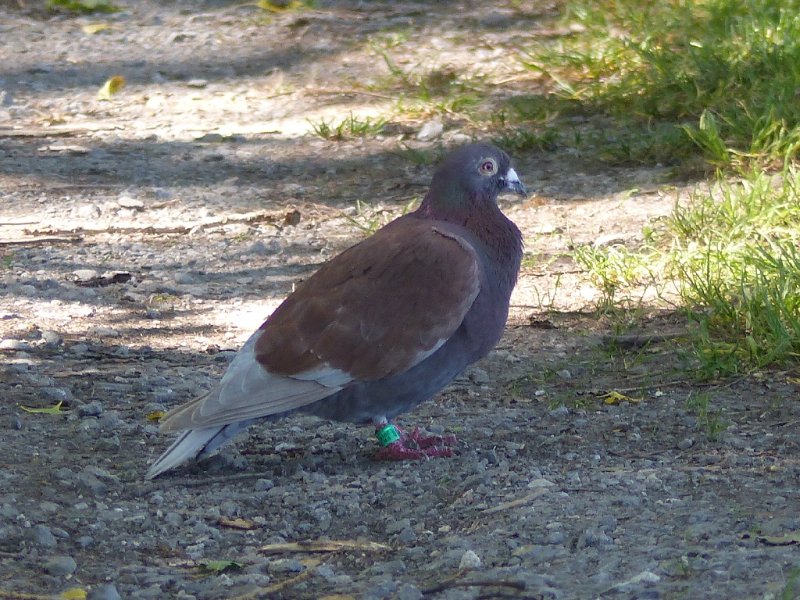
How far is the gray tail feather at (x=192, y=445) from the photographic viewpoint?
3514 millimetres

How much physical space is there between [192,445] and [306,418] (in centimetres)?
79

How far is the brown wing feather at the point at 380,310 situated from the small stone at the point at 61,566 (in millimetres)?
885

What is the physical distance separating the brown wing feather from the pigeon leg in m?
0.22

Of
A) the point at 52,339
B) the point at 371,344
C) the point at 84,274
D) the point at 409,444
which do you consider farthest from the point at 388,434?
the point at 84,274

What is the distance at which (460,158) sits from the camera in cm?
402

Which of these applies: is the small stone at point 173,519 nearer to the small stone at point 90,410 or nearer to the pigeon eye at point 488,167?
the small stone at point 90,410

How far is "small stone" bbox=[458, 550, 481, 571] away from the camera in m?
2.83

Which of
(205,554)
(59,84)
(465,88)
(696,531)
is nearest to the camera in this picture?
(696,531)

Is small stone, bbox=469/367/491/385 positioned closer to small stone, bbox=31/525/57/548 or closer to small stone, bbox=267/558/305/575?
small stone, bbox=267/558/305/575

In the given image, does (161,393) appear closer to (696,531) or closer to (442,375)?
(442,375)

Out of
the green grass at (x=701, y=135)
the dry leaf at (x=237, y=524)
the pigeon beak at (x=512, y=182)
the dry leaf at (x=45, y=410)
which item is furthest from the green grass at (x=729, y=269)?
the dry leaf at (x=45, y=410)

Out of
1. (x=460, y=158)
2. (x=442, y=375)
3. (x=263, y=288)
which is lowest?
(x=263, y=288)

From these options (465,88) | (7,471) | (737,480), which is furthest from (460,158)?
(465,88)

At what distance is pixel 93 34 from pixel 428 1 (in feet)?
8.31
